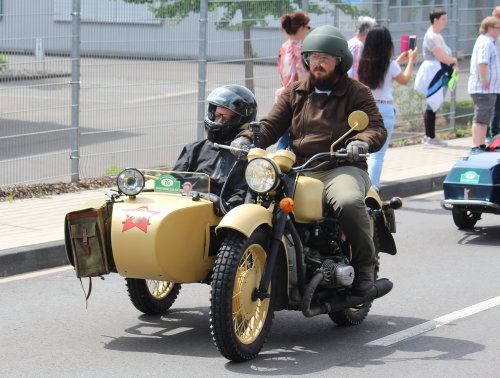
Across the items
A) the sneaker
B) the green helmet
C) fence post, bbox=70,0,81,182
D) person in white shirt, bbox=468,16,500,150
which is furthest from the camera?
the sneaker

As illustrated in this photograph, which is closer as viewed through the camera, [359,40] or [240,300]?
[240,300]

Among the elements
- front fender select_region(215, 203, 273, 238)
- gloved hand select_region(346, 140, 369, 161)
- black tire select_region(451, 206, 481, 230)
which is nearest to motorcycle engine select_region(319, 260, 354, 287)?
front fender select_region(215, 203, 273, 238)

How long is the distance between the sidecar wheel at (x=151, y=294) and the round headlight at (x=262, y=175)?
130cm

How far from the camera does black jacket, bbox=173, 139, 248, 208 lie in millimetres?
6523

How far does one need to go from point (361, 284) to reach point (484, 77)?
8.09 meters

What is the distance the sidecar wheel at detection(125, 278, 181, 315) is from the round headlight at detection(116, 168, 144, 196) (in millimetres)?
851

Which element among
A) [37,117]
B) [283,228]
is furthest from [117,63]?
[283,228]

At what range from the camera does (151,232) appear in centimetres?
600

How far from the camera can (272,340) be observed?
6.61 m

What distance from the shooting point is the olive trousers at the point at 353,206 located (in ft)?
20.7

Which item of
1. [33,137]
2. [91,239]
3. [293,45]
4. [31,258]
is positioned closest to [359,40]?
[293,45]

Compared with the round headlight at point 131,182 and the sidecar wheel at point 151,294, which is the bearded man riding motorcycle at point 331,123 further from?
the sidecar wheel at point 151,294

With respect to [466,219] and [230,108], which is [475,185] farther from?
[230,108]

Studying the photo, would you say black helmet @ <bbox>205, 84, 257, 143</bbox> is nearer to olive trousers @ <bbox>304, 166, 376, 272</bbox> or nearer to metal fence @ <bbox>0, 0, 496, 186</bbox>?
olive trousers @ <bbox>304, 166, 376, 272</bbox>
